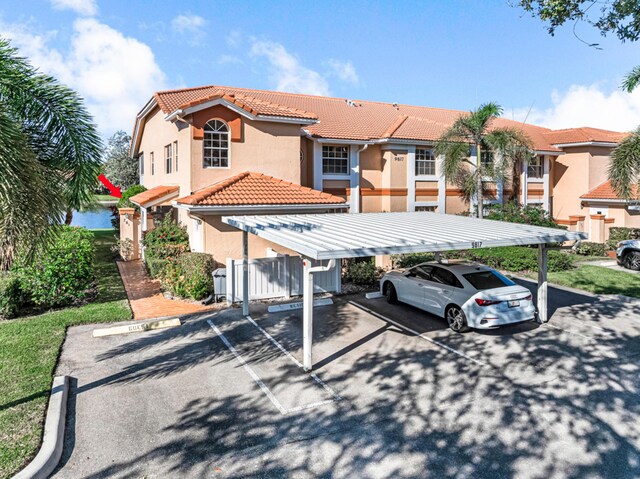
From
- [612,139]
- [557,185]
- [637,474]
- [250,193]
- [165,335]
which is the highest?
[612,139]

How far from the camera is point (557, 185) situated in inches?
1199

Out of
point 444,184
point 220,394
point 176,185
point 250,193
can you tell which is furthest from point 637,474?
point 444,184

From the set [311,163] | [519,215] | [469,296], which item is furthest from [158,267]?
[519,215]

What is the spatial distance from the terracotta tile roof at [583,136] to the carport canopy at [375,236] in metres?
19.4

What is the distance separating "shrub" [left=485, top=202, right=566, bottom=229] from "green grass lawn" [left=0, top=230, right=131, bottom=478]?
19.2 meters

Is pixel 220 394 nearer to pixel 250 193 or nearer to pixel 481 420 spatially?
pixel 481 420

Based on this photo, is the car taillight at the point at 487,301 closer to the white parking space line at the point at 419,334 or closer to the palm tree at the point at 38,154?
the white parking space line at the point at 419,334

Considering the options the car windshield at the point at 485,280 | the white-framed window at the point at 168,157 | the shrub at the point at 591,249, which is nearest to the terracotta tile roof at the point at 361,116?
the white-framed window at the point at 168,157

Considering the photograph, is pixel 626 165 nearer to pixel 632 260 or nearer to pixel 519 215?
pixel 632 260

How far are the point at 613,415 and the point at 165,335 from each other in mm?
9108

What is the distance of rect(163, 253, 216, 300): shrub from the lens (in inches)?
541

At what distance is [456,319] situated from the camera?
37.0 ft

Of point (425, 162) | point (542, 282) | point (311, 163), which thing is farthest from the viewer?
point (425, 162)

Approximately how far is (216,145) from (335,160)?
25.7 feet
